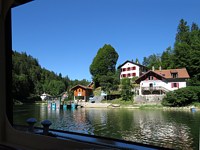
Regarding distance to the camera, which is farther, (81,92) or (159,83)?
(81,92)

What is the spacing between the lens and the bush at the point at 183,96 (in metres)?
22.2

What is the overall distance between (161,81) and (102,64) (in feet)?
25.3

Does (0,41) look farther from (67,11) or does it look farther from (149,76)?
(149,76)

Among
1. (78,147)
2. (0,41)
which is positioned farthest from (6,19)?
(78,147)

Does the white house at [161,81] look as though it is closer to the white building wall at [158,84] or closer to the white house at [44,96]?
the white building wall at [158,84]

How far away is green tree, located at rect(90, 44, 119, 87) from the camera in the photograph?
1208 inches

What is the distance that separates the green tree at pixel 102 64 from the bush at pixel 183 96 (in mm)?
8476

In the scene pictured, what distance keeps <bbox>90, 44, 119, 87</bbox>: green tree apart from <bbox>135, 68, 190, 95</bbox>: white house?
4.64 m

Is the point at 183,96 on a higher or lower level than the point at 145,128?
higher

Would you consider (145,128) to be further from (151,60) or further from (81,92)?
(151,60)

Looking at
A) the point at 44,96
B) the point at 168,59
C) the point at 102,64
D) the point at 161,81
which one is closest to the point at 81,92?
the point at 102,64

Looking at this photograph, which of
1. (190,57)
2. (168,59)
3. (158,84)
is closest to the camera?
(190,57)

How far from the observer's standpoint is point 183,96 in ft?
73.6

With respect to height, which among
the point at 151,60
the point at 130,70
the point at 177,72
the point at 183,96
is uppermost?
the point at 151,60
